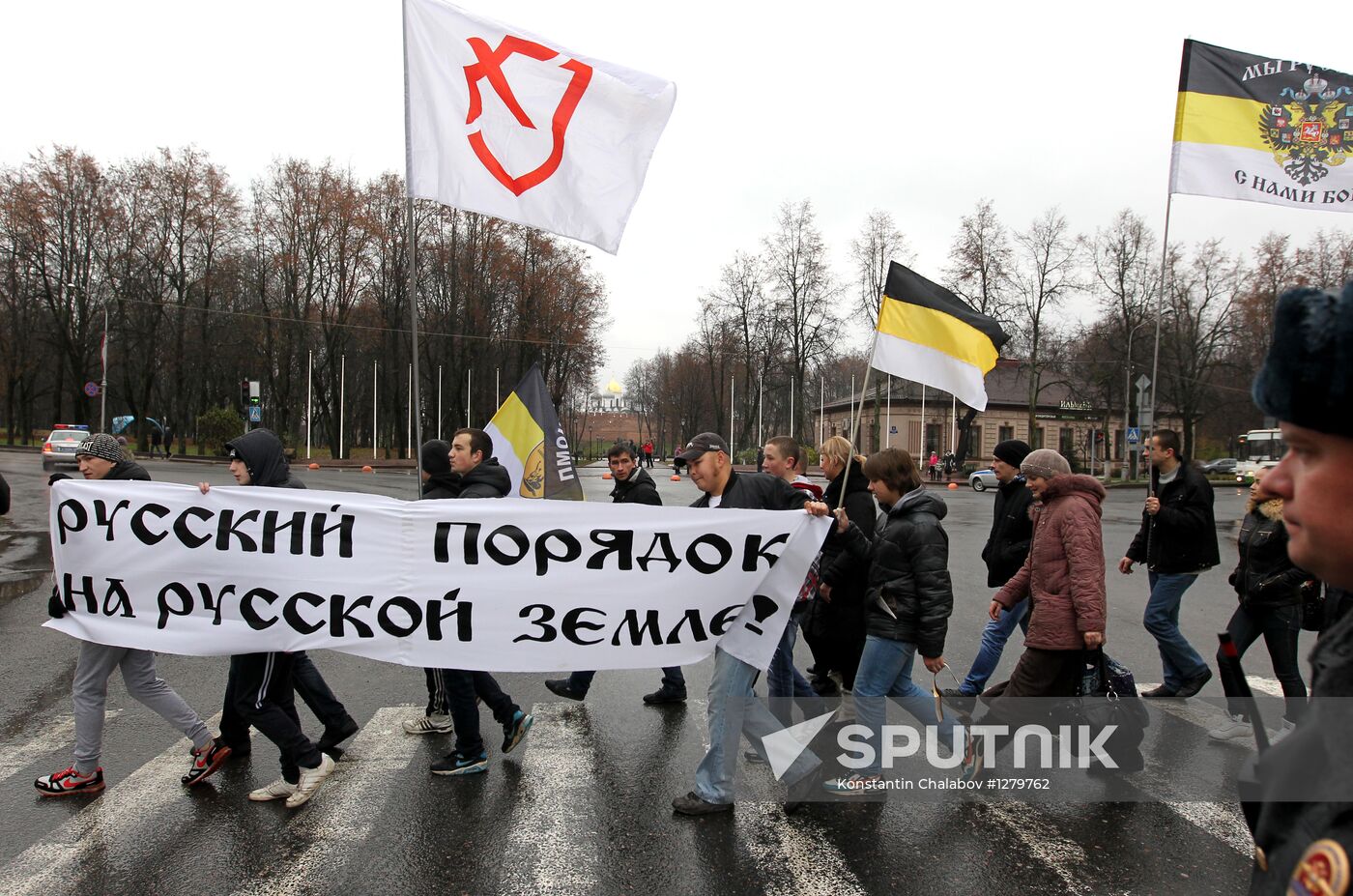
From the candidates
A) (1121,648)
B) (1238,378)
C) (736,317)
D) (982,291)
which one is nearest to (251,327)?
(736,317)

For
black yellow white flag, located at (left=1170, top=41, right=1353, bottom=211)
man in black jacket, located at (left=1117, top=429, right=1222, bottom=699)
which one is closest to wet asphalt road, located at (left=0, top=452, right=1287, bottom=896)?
man in black jacket, located at (left=1117, top=429, right=1222, bottom=699)

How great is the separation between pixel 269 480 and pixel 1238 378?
65.7 meters

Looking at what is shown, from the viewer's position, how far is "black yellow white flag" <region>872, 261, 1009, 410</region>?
5.31 m

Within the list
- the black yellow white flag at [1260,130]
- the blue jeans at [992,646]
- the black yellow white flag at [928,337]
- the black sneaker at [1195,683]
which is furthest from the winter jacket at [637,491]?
the black yellow white flag at [1260,130]

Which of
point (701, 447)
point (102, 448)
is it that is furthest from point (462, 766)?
point (102, 448)

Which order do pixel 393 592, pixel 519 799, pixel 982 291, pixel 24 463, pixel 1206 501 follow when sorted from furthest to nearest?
pixel 982 291 → pixel 24 463 → pixel 1206 501 → pixel 393 592 → pixel 519 799

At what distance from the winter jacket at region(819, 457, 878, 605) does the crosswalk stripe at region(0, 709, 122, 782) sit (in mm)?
4693

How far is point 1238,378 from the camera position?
5669 cm

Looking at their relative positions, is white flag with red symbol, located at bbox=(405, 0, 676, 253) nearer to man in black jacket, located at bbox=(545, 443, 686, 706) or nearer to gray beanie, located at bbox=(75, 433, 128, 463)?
man in black jacket, located at bbox=(545, 443, 686, 706)

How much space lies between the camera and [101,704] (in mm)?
4582

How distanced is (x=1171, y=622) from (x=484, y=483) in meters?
4.97

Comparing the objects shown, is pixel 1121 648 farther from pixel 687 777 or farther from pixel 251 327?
pixel 251 327

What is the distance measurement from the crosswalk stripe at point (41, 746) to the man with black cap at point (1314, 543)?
5787 millimetres

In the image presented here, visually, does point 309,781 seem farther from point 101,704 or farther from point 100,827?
point 101,704
